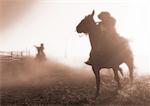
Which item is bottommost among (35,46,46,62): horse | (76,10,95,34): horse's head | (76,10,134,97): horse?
(76,10,134,97): horse

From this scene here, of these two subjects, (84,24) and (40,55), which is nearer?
(84,24)

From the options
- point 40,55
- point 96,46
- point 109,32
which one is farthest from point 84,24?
point 40,55

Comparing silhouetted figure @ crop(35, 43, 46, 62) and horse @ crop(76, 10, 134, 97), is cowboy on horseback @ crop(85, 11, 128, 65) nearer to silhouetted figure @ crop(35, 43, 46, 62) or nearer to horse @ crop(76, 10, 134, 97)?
horse @ crop(76, 10, 134, 97)

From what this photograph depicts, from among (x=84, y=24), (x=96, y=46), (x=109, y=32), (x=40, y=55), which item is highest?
(x=40, y=55)

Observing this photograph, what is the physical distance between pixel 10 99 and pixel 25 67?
21.7m

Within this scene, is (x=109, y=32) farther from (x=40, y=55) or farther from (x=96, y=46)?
(x=40, y=55)

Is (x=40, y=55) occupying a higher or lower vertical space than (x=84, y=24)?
higher

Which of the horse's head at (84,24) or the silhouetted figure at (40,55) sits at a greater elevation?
the silhouetted figure at (40,55)

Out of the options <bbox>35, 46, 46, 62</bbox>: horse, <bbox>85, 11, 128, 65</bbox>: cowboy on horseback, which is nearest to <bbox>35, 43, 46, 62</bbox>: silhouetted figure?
<bbox>35, 46, 46, 62</bbox>: horse

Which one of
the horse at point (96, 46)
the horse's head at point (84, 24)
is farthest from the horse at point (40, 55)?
the horse's head at point (84, 24)

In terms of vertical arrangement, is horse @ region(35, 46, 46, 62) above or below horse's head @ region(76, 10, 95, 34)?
above

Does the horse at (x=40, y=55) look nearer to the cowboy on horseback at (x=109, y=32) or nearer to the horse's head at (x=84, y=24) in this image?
the cowboy on horseback at (x=109, y=32)

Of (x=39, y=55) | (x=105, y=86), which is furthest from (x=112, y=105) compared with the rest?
(x=39, y=55)

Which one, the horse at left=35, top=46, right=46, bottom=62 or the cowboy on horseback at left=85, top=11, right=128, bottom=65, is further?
the horse at left=35, top=46, right=46, bottom=62
